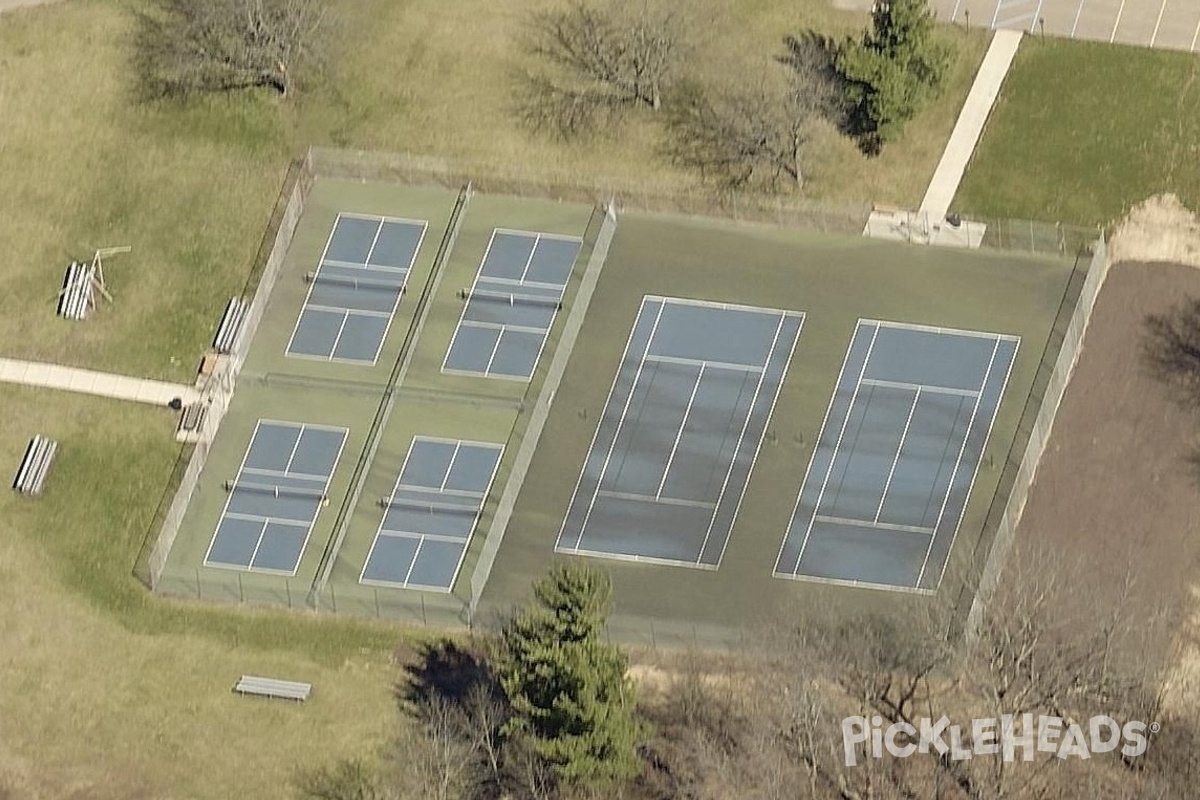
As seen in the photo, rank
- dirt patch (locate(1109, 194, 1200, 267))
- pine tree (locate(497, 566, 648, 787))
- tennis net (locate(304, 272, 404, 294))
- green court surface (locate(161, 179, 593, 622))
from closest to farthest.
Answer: pine tree (locate(497, 566, 648, 787))
green court surface (locate(161, 179, 593, 622))
dirt patch (locate(1109, 194, 1200, 267))
tennis net (locate(304, 272, 404, 294))

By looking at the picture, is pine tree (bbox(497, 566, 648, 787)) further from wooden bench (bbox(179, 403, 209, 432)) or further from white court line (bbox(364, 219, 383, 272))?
white court line (bbox(364, 219, 383, 272))

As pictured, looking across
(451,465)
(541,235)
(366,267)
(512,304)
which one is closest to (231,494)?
(451,465)

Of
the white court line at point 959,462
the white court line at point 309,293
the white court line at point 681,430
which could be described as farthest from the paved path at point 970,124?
the white court line at point 309,293

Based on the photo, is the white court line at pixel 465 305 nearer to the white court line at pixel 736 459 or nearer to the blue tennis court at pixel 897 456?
the white court line at pixel 736 459

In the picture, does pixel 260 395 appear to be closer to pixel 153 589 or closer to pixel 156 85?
pixel 153 589

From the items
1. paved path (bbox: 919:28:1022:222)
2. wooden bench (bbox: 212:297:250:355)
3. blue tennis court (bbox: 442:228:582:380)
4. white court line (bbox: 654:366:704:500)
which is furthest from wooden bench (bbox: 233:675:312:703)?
paved path (bbox: 919:28:1022:222)

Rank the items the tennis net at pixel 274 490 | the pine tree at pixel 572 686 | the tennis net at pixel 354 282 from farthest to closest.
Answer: the tennis net at pixel 354 282 < the tennis net at pixel 274 490 < the pine tree at pixel 572 686
